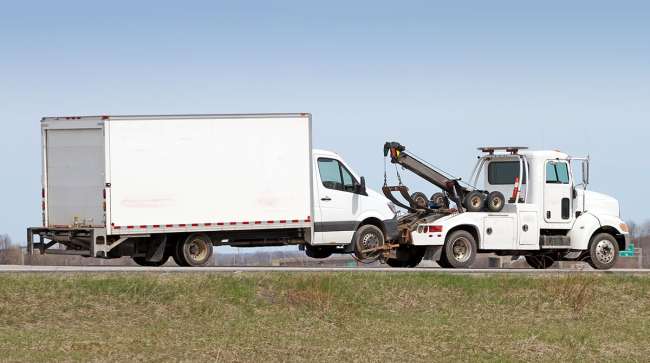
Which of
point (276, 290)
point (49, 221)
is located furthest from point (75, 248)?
point (276, 290)

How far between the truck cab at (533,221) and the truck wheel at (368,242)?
89 cm

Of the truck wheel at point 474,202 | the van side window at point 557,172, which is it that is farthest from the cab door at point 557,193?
the truck wheel at point 474,202

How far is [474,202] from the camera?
29.9 m

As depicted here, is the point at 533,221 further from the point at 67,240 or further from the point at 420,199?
the point at 67,240

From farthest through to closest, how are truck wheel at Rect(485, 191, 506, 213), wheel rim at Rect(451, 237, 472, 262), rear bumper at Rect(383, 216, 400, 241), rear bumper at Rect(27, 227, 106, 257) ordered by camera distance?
1. truck wheel at Rect(485, 191, 506, 213)
2. wheel rim at Rect(451, 237, 472, 262)
3. rear bumper at Rect(383, 216, 400, 241)
4. rear bumper at Rect(27, 227, 106, 257)

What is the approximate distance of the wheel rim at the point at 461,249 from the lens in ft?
97.2

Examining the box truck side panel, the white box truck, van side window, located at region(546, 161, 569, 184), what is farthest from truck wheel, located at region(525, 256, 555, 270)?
the box truck side panel

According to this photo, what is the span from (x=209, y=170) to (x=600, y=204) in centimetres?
1073

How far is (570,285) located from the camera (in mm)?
23922

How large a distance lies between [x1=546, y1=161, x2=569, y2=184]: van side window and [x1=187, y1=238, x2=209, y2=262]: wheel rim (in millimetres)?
9181

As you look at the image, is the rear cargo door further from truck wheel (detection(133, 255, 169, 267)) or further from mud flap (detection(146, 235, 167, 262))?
truck wheel (detection(133, 255, 169, 267))

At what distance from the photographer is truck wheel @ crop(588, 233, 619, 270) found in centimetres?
3102

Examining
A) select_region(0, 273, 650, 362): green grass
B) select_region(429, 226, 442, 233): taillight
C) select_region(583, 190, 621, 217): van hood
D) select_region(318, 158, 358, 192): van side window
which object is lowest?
select_region(0, 273, 650, 362): green grass

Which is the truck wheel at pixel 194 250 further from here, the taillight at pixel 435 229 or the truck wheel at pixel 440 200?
the truck wheel at pixel 440 200
